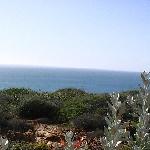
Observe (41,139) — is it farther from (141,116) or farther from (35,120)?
(141,116)

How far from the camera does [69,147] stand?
4.77m

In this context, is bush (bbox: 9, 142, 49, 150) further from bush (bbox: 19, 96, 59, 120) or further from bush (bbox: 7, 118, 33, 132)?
bush (bbox: 19, 96, 59, 120)

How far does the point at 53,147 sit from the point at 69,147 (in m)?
9.38

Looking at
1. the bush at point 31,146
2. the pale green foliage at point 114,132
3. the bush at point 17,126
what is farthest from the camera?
the bush at point 17,126

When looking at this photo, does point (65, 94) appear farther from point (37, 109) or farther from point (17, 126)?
point (17, 126)

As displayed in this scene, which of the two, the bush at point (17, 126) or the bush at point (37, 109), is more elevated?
the bush at point (37, 109)

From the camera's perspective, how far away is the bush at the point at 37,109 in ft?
65.6

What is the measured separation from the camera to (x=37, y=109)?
20.3 metres

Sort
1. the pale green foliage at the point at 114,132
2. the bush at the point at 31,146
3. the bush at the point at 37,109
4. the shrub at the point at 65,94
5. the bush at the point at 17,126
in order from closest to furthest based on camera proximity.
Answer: the pale green foliage at the point at 114,132
the bush at the point at 31,146
the bush at the point at 17,126
the bush at the point at 37,109
the shrub at the point at 65,94

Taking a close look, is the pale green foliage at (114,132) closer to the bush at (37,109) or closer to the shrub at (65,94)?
the bush at (37,109)

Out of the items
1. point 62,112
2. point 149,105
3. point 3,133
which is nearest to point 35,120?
point 62,112

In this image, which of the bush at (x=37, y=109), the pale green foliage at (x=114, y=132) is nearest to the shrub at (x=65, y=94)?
the bush at (x=37, y=109)

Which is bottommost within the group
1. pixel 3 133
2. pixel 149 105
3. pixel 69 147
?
pixel 3 133

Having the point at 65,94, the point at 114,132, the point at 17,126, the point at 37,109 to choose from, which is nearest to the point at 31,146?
the point at 17,126
